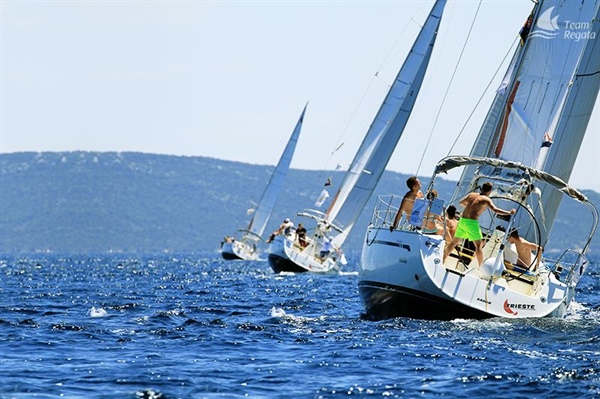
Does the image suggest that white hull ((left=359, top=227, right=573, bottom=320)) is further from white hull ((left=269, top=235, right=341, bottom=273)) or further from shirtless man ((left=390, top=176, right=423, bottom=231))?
white hull ((left=269, top=235, right=341, bottom=273))

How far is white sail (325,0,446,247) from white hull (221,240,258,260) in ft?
97.1

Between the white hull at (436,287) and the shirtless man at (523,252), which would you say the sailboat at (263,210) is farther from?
the white hull at (436,287)

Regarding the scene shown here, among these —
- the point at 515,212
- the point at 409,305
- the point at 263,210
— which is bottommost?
the point at 409,305

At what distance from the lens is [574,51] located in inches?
1014

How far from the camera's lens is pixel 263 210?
80.2 metres

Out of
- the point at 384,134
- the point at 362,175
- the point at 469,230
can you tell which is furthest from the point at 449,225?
the point at 362,175

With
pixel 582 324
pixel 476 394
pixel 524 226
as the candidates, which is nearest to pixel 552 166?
pixel 524 226

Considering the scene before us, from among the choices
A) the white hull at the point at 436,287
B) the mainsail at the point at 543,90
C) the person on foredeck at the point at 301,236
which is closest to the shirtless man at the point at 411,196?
the white hull at the point at 436,287

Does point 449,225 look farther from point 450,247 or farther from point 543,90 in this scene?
point 543,90

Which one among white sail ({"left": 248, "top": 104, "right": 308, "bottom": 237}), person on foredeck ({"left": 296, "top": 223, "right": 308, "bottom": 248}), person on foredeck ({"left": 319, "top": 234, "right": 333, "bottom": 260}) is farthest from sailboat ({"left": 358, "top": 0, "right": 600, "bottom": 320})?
white sail ({"left": 248, "top": 104, "right": 308, "bottom": 237})

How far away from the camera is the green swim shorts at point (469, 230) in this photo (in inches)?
799

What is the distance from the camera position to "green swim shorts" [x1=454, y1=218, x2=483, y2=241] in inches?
799

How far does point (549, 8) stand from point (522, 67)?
1.50 meters

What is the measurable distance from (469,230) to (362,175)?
30.2 metres
